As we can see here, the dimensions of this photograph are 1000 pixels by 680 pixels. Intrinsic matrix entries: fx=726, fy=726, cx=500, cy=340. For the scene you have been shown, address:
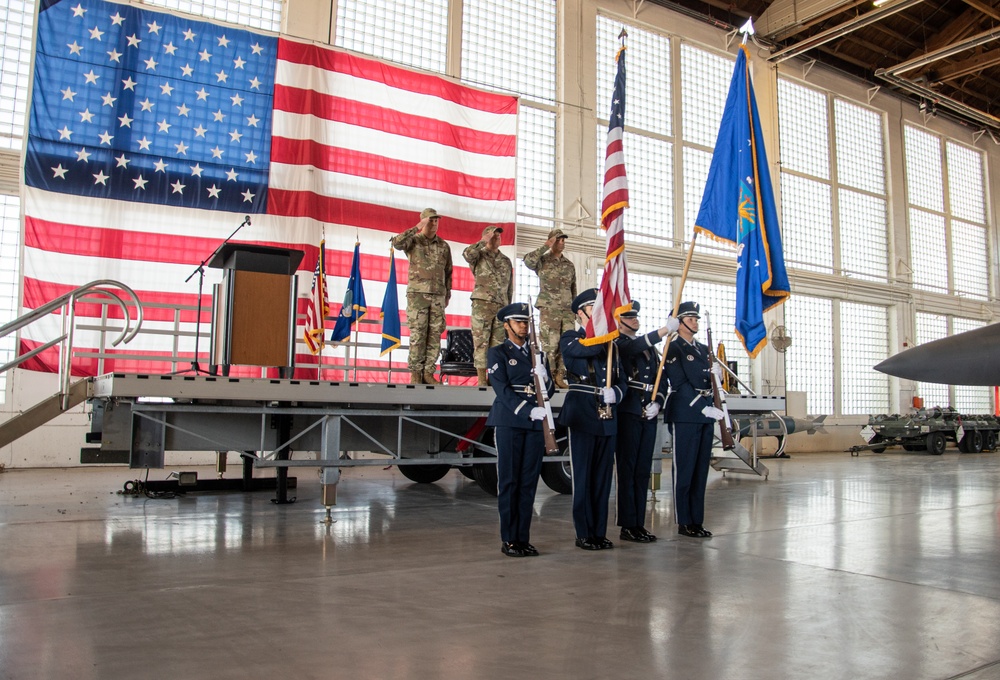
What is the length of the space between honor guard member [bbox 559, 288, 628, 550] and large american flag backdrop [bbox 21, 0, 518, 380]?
629 cm

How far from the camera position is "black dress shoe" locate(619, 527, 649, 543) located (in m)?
5.01

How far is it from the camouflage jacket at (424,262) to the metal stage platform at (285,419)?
1261 millimetres

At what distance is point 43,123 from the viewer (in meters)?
9.49

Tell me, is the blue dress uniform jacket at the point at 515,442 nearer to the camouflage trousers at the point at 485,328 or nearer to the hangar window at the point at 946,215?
the camouflage trousers at the point at 485,328

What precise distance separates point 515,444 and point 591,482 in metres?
0.60

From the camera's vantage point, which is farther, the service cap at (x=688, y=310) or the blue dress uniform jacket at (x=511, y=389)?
the service cap at (x=688, y=310)

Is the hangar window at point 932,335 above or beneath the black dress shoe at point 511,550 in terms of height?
above

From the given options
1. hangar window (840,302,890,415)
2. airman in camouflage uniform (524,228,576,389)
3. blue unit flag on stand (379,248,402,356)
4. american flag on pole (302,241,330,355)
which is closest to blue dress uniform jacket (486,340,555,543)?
airman in camouflage uniform (524,228,576,389)

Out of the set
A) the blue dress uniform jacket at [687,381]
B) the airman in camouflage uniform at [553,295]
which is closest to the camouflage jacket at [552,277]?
the airman in camouflage uniform at [553,295]

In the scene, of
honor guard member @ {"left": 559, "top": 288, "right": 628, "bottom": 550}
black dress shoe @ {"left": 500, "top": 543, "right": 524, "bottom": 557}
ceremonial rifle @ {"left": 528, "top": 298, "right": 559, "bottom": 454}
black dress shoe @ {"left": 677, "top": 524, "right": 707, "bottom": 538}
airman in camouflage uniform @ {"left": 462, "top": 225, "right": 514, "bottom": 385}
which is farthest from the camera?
airman in camouflage uniform @ {"left": 462, "top": 225, "right": 514, "bottom": 385}

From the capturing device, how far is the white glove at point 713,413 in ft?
17.3

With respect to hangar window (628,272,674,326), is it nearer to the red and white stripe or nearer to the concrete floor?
the concrete floor

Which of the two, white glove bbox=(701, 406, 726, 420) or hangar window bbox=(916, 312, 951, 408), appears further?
hangar window bbox=(916, 312, 951, 408)

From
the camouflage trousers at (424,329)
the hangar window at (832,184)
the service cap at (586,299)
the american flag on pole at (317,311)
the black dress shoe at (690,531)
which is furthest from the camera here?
the hangar window at (832,184)
